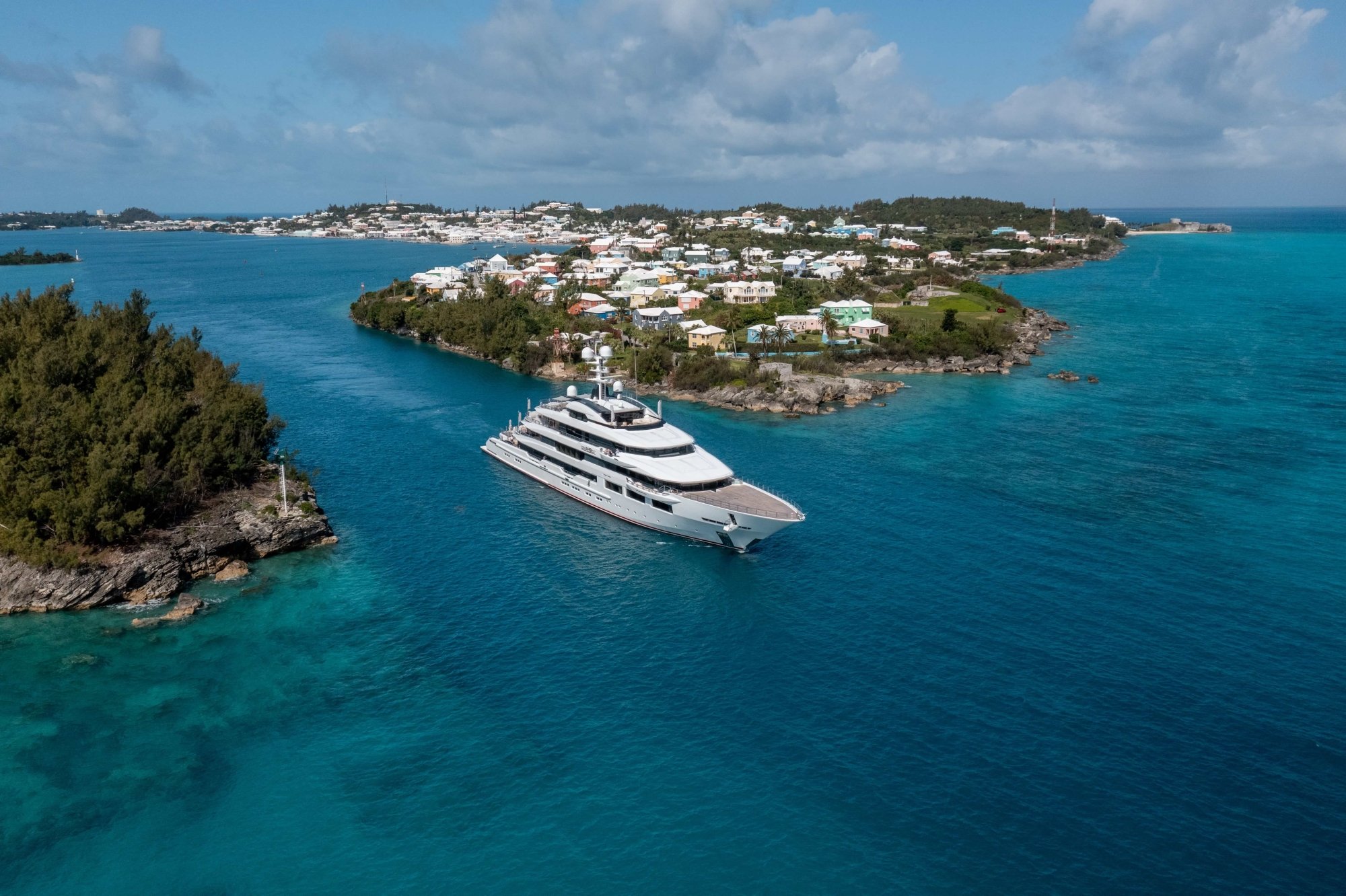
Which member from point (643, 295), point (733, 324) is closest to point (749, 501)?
point (733, 324)

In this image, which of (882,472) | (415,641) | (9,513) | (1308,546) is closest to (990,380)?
(882,472)

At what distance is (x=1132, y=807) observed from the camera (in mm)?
25922

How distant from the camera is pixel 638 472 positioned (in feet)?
156

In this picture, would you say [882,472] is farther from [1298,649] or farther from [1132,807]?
[1132,807]

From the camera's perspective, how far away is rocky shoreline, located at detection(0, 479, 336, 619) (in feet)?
120

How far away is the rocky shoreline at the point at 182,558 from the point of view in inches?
1439

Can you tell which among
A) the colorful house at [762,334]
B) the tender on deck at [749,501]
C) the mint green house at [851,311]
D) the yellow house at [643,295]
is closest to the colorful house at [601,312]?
the yellow house at [643,295]

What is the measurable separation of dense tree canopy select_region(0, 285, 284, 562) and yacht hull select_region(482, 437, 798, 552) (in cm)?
1752

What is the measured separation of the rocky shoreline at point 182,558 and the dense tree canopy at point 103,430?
0.87 meters

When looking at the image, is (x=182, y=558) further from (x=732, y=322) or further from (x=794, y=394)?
(x=732, y=322)

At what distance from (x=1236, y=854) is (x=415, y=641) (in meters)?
29.1

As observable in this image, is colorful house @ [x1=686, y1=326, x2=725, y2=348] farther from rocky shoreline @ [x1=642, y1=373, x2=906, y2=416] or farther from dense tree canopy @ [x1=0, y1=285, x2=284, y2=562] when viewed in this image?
dense tree canopy @ [x1=0, y1=285, x2=284, y2=562]

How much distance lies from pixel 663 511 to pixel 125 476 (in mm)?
25789

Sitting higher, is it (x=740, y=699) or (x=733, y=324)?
(x=733, y=324)
